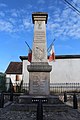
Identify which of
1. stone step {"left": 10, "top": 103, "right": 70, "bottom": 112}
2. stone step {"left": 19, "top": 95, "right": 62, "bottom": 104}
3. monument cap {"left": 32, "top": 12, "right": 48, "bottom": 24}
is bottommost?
stone step {"left": 10, "top": 103, "right": 70, "bottom": 112}

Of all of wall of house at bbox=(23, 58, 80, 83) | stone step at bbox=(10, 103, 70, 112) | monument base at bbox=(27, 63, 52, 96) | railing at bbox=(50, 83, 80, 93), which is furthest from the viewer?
wall of house at bbox=(23, 58, 80, 83)

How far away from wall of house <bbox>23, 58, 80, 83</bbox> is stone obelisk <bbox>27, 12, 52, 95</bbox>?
12.4m

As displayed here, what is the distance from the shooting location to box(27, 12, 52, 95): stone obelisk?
12.0 meters

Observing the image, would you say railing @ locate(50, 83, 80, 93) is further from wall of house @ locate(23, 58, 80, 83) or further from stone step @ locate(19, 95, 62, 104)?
stone step @ locate(19, 95, 62, 104)

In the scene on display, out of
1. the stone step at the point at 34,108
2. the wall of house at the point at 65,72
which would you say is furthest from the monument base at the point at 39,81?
the wall of house at the point at 65,72

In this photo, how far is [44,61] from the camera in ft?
40.6

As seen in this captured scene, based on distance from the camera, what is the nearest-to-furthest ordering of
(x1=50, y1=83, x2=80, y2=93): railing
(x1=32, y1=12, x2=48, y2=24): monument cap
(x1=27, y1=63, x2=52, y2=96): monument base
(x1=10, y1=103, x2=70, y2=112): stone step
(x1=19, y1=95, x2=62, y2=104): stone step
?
(x1=10, y1=103, x2=70, y2=112): stone step < (x1=19, y1=95, x2=62, y2=104): stone step < (x1=27, y1=63, x2=52, y2=96): monument base < (x1=32, y1=12, x2=48, y2=24): monument cap < (x1=50, y1=83, x2=80, y2=93): railing

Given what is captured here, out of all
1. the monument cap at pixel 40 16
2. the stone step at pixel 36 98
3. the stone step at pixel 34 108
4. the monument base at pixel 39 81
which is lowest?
the stone step at pixel 34 108

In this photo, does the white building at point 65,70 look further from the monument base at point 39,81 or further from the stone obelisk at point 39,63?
the monument base at point 39,81

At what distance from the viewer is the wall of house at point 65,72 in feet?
80.7

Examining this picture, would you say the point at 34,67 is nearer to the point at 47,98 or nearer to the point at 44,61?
the point at 44,61

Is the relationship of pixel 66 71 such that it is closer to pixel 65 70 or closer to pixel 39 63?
pixel 65 70

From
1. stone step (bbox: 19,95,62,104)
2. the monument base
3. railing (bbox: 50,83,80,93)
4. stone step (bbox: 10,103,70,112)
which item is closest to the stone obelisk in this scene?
the monument base

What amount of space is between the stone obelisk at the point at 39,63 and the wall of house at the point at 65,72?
1237cm
